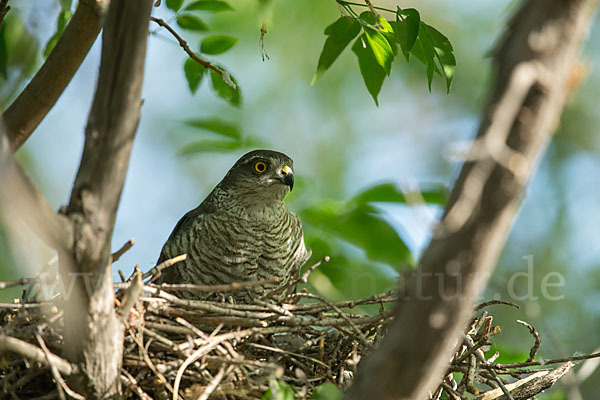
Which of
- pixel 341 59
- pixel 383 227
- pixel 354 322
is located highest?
pixel 341 59

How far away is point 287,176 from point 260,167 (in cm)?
27

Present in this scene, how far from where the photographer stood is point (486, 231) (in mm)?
1887

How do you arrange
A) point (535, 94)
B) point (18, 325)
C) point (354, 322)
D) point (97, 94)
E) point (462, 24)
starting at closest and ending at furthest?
point (535, 94) → point (97, 94) → point (18, 325) → point (354, 322) → point (462, 24)

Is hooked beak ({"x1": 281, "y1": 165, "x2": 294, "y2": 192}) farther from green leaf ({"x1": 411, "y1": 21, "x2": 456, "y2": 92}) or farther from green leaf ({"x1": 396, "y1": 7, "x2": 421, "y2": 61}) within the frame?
green leaf ({"x1": 396, "y1": 7, "x2": 421, "y2": 61})

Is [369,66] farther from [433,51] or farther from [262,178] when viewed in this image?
[262,178]

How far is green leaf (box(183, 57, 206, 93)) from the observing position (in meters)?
3.91

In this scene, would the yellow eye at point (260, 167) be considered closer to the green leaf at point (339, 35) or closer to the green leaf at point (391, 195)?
the green leaf at point (391, 195)

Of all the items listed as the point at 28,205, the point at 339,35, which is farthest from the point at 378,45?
the point at 28,205

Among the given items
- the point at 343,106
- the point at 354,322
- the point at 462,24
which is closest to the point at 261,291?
the point at 354,322

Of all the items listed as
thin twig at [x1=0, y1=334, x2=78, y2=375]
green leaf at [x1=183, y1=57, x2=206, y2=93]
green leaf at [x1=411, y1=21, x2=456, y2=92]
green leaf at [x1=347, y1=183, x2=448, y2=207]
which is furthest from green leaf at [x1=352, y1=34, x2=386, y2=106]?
thin twig at [x1=0, y1=334, x2=78, y2=375]

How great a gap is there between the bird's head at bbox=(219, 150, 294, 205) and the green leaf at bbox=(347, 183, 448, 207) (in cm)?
65

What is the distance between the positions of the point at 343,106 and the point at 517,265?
4114 mm

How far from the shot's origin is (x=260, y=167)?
5043 mm

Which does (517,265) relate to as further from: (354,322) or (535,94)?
(535,94)
